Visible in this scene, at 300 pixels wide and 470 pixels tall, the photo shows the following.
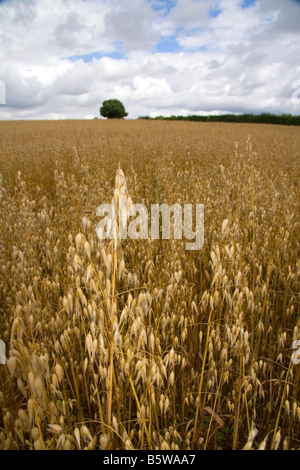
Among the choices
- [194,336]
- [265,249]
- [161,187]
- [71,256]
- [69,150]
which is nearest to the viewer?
[71,256]

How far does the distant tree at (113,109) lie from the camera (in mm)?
46938

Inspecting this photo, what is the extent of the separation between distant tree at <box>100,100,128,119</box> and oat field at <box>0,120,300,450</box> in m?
47.8

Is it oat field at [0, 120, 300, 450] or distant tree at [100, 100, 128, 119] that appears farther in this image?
distant tree at [100, 100, 128, 119]

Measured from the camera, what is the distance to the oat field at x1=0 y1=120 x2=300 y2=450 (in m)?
1.09

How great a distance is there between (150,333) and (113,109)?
166 ft

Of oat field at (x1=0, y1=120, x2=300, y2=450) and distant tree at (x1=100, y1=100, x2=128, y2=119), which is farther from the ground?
distant tree at (x1=100, y1=100, x2=128, y2=119)

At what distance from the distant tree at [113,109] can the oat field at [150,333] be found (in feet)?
157

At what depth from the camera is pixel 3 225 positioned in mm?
2453

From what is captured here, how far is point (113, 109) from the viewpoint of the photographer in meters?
46.8

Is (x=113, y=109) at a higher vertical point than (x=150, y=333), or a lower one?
higher

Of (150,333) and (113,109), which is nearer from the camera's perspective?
(150,333)
